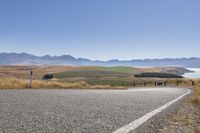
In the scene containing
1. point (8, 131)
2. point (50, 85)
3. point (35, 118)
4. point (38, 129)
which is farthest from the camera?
point (50, 85)

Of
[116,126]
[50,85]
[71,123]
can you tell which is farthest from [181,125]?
[50,85]

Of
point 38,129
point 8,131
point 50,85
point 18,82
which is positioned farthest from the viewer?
point 50,85

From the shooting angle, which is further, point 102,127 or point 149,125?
point 149,125

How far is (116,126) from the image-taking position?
21.9 feet

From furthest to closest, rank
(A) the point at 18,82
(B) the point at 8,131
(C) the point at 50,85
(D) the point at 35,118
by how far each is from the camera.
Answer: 1. (C) the point at 50,85
2. (A) the point at 18,82
3. (D) the point at 35,118
4. (B) the point at 8,131

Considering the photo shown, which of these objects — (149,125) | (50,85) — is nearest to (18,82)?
(50,85)

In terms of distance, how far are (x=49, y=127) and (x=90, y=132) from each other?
0.86 m

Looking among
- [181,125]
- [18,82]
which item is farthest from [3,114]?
[18,82]

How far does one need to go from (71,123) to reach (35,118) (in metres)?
0.95

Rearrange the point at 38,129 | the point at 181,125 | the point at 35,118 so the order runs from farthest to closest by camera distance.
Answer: the point at 181,125, the point at 35,118, the point at 38,129

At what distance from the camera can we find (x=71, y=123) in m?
6.65

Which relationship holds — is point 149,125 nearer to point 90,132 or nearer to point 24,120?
point 90,132

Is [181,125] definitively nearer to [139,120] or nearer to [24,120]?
[139,120]

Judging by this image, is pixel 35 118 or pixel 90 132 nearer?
pixel 90 132
